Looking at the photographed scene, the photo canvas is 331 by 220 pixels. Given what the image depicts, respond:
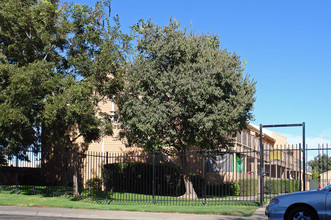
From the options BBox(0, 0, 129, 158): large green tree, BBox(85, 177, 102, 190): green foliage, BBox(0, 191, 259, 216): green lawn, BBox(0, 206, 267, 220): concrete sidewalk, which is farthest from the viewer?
BBox(85, 177, 102, 190): green foliage

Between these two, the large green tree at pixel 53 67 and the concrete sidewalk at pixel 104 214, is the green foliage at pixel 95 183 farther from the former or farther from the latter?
A: the concrete sidewalk at pixel 104 214

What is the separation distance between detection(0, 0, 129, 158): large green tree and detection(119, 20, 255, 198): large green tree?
4.19ft

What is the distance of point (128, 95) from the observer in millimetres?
20953

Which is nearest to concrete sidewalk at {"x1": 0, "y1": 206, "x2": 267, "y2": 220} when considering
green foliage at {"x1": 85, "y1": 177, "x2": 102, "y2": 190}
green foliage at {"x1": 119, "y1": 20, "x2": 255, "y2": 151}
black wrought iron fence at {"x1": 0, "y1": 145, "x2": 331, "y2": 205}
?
black wrought iron fence at {"x1": 0, "y1": 145, "x2": 331, "y2": 205}

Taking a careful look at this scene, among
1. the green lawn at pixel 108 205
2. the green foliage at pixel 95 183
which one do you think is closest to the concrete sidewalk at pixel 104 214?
the green lawn at pixel 108 205

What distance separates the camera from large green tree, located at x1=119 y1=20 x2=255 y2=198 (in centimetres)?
1969

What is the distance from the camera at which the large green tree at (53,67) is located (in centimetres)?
1819

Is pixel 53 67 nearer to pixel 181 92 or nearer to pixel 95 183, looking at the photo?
pixel 181 92

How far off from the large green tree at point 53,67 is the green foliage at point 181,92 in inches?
51.9

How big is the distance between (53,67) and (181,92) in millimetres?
6957

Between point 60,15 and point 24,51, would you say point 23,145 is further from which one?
point 60,15

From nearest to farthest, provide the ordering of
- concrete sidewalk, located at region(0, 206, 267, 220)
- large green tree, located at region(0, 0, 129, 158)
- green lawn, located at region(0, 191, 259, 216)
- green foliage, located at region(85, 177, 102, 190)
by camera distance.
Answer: concrete sidewalk, located at region(0, 206, 267, 220)
green lawn, located at region(0, 191, 259, 216)
large green tree, located at region(0, 0, 129, 158)
green foliage, located at region(85, 177, 102, 190)

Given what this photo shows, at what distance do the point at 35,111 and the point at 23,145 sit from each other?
15.3 feet

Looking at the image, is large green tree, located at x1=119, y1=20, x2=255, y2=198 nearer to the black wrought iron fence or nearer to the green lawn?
the black wrought iron fence
